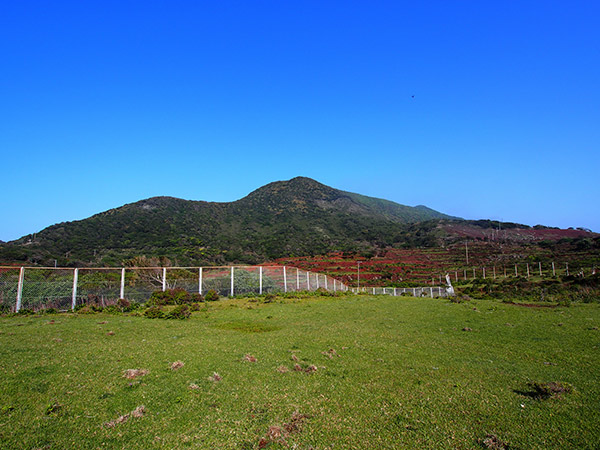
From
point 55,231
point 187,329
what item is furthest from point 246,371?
point 55,231

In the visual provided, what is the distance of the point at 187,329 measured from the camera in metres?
10.8

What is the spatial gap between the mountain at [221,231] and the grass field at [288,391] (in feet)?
131

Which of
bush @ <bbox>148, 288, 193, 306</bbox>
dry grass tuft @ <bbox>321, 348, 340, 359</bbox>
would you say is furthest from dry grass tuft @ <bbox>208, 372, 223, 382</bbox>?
bush @ <bbox>148, 288, 193, 306</bbox>

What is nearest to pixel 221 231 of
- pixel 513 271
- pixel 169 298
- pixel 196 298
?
pixel 513 271

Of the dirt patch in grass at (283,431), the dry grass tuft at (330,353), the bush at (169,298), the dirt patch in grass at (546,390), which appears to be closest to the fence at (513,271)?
the bush at (169,298)

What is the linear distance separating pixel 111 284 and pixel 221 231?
2781 inches

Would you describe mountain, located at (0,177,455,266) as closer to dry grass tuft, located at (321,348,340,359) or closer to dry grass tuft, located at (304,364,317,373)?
dry grass tuft, located at (321,348,340,359)

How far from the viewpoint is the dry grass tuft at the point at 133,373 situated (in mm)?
5645

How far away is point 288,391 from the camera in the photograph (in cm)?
545

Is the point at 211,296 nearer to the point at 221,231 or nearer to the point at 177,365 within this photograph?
the point at 177,365

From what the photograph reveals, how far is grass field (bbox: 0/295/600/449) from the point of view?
402 cm

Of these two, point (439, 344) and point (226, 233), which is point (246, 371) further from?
point (226, 233)

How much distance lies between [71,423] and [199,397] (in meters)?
1.57

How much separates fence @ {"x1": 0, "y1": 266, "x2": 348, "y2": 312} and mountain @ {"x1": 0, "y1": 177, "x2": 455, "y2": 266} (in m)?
23.1
